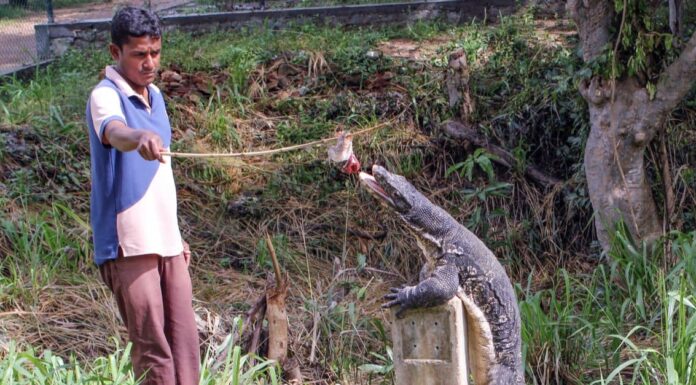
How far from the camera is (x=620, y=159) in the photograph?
581 centimetres

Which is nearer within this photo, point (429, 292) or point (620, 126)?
point (429, 292)

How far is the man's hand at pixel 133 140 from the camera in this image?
3.27m

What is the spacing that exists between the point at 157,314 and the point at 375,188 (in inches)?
41.1

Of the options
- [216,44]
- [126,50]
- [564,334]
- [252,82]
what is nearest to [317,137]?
[252,82]

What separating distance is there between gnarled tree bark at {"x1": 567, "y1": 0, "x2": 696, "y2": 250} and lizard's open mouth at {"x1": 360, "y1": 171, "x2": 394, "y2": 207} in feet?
8.71

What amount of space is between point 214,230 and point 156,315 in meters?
3.05

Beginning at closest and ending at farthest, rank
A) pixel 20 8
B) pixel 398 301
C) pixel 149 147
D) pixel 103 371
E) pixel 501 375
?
pixel 149 147
pixel 398 301
pixel 501 375
pixel 103 371
pixel 20 8

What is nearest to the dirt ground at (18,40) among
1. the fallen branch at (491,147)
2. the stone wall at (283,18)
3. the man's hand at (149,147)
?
the stone wall at (283,18)

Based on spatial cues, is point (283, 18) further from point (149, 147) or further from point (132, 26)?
point (149, 147)

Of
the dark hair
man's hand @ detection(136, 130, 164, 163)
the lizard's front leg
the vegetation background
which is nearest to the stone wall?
the vegetation background

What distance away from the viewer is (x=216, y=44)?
9.30 metres

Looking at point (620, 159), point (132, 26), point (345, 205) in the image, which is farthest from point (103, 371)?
point (620, 159)

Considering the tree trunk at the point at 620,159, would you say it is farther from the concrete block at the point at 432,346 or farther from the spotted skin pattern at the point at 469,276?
the concrete block at the point at 432,346

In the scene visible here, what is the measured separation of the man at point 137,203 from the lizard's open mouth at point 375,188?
803mm
